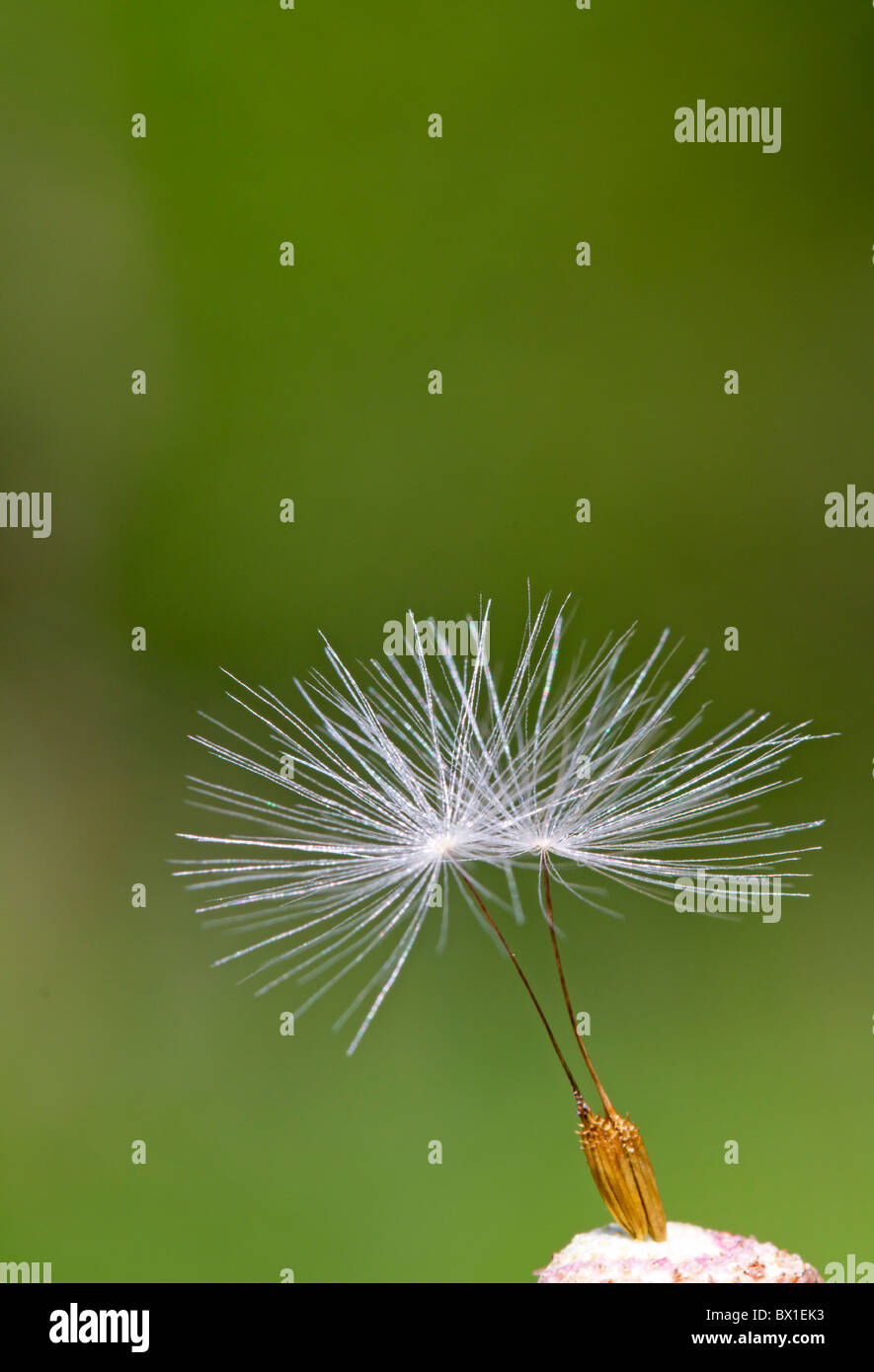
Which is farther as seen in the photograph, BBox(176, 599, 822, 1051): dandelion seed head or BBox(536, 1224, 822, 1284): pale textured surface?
BBox(176, 599, 822, 1051): dandelion seed head

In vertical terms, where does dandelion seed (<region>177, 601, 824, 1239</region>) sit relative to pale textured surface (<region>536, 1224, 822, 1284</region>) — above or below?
above

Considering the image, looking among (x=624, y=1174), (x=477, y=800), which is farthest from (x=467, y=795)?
(x=624, y=1174)

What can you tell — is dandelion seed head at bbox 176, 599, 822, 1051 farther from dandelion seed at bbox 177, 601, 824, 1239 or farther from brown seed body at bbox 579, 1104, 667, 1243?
brown seed body at bbox 579, 1104, 667, 1243

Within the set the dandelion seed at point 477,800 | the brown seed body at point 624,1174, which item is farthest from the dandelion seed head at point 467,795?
the brown seed body at point 624,1174

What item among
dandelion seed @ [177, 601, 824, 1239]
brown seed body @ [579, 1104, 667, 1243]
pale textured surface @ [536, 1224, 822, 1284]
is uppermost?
dandelion seed @ [177, 601, 824, 1239]

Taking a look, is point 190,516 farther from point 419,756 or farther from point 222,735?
point 419,756

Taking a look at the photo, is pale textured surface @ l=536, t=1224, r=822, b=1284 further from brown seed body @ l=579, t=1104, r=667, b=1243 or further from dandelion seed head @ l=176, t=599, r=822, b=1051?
dandelion seed head @ l=176, t=599, r=822, b=1051

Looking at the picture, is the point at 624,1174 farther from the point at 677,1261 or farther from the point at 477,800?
the point at 477,800

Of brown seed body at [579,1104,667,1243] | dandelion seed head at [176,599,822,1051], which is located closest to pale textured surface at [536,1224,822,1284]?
brown seed body at [579,1104,667,1243]

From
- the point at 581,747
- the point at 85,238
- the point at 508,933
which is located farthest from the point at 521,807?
the point at 85,238
